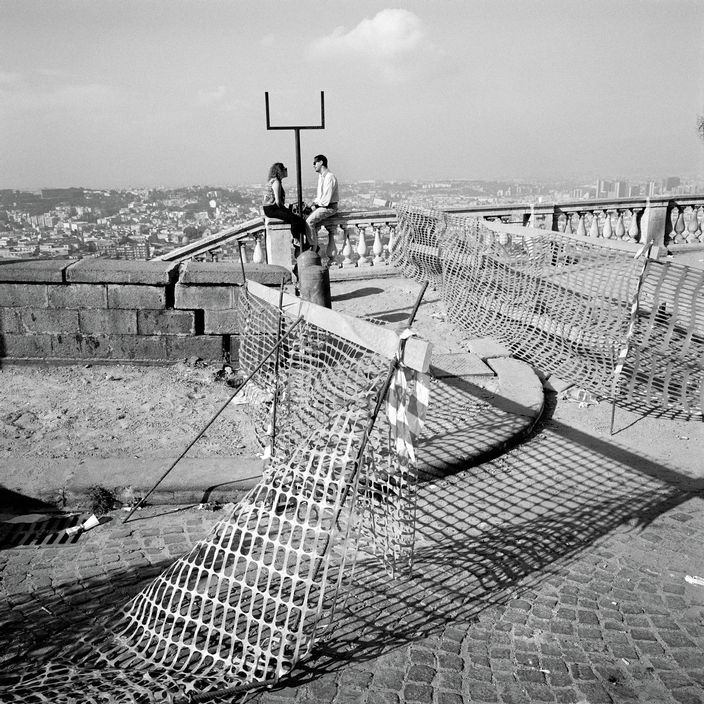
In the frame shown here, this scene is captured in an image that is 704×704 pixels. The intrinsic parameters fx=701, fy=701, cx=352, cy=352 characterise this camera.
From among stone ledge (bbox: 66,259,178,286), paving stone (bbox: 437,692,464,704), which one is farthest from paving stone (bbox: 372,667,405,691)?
stone ledge (bbox: 66,259,178,286)

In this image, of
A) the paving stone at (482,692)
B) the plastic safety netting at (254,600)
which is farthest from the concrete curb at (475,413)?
the paving stone at (482,692)

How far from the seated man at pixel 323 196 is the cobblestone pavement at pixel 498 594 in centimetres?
727

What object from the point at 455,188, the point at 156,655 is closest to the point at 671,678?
the point at 156,655

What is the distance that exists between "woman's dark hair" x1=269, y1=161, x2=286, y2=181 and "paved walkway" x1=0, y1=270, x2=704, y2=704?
17.8 feet

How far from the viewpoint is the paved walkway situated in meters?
3.15

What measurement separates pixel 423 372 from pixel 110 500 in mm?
2808

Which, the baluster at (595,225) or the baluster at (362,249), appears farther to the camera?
the baluster at (595,225)

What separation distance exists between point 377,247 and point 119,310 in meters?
5.82

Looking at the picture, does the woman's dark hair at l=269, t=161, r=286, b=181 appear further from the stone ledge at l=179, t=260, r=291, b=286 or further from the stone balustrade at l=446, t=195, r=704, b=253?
the stone balustrade at l=446, t=195, r=704, b=253

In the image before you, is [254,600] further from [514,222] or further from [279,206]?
[514,222]

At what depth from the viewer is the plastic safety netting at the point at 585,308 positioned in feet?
17.8

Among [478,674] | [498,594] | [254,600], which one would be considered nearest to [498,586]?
[498,594]

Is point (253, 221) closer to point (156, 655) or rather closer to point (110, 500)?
point (110, 500)

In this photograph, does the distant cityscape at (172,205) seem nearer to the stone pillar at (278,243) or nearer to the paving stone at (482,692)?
the stone pillar at (278,243)
